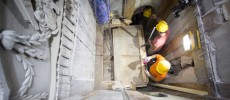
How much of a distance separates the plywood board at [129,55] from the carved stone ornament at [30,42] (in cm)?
443

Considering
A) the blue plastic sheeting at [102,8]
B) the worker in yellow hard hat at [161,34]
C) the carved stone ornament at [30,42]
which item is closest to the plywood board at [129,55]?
the worker in yellow hard hat at [161,34]

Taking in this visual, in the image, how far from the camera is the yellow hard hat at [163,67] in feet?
14.3

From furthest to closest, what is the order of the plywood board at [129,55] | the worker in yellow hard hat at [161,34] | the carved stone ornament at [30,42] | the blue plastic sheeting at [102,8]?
→ the plywood board at [129,55], the worker in yellow hard hat at [161,34], the blue plastic sheeting at [102,8], the carved stone ornament at [30,42]

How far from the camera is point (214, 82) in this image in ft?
9.16

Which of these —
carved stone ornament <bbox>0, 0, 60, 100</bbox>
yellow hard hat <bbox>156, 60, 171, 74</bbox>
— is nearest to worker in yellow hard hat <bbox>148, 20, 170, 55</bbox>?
yellow hard hat <bbox>156, 60, 171, 74</bbox>

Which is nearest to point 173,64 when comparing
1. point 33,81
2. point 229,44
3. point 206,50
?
point 206,50

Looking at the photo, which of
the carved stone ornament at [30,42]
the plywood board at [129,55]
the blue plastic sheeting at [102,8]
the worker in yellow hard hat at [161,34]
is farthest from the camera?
the plywood board at [129,55]

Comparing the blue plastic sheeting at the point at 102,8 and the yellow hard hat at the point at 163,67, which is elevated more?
the blue plastic sheeting at the point at 102,8

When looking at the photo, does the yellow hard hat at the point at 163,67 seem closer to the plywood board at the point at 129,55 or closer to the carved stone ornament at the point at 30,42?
the plywood board at the point at 129,55

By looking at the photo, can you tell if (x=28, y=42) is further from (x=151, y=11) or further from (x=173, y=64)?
(x=151, y=11)

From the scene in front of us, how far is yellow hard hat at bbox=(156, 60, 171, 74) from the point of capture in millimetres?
4363

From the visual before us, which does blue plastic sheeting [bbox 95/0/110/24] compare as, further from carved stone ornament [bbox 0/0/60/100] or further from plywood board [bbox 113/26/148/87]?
Answer: carved stone ornament [bbox 0/0/60/100]

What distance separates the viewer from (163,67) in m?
4.39

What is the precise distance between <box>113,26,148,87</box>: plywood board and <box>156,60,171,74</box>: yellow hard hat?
1.48 m
